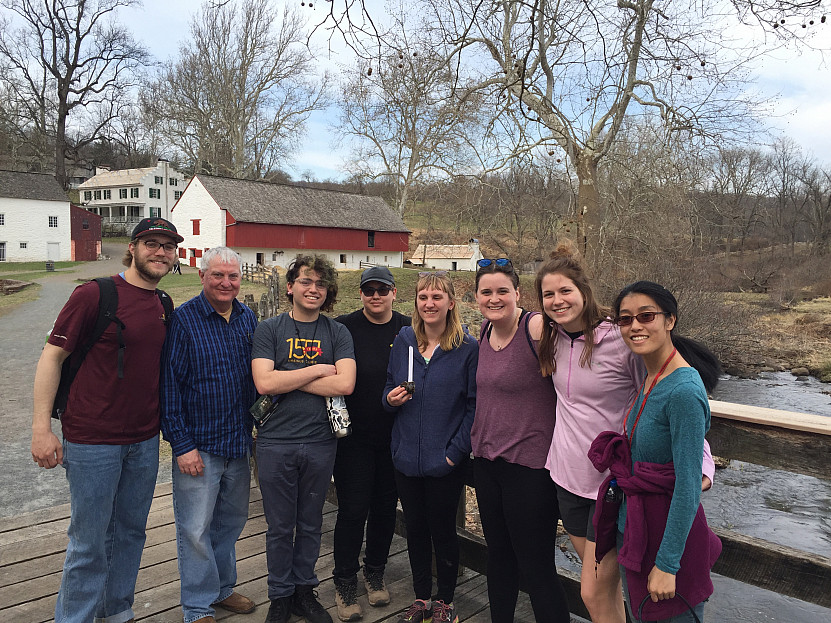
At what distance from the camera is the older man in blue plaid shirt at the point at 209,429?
3008 millimetres

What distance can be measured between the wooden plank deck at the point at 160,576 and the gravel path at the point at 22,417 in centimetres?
204

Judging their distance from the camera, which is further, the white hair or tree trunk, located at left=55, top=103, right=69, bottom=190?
tree trunk, located at left=55, top=103, right=69, bottom=190

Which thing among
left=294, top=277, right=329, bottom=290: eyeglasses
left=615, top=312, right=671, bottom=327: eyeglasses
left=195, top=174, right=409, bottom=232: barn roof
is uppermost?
left=195, top=174, right=409, bottom=232: barn roof

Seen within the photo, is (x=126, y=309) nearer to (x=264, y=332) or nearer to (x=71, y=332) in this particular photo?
(x=71, y=332)

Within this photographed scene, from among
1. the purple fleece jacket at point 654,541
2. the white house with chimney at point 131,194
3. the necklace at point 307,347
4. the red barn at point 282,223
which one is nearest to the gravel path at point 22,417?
the necklace at point 307,347

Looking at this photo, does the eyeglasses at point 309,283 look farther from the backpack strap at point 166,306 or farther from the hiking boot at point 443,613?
the hiking boot at point 443,613

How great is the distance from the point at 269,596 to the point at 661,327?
8.13ft

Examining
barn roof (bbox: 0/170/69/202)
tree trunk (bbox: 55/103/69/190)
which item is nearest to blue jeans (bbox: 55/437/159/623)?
barn roof (bbox: 0/170/69/202)

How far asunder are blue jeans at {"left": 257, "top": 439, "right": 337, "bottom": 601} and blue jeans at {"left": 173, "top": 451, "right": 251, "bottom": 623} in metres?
0.22

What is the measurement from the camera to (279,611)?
10.1 feet

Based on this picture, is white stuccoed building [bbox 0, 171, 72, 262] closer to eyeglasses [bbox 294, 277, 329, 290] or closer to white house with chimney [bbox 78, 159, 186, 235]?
white house with chimney [bbox 78, 159, 186, 235]

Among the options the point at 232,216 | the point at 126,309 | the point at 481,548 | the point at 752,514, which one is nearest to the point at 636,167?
the point at 752,514

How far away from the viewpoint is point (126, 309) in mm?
2883

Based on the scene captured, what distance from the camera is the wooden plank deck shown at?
3143 millimetres
